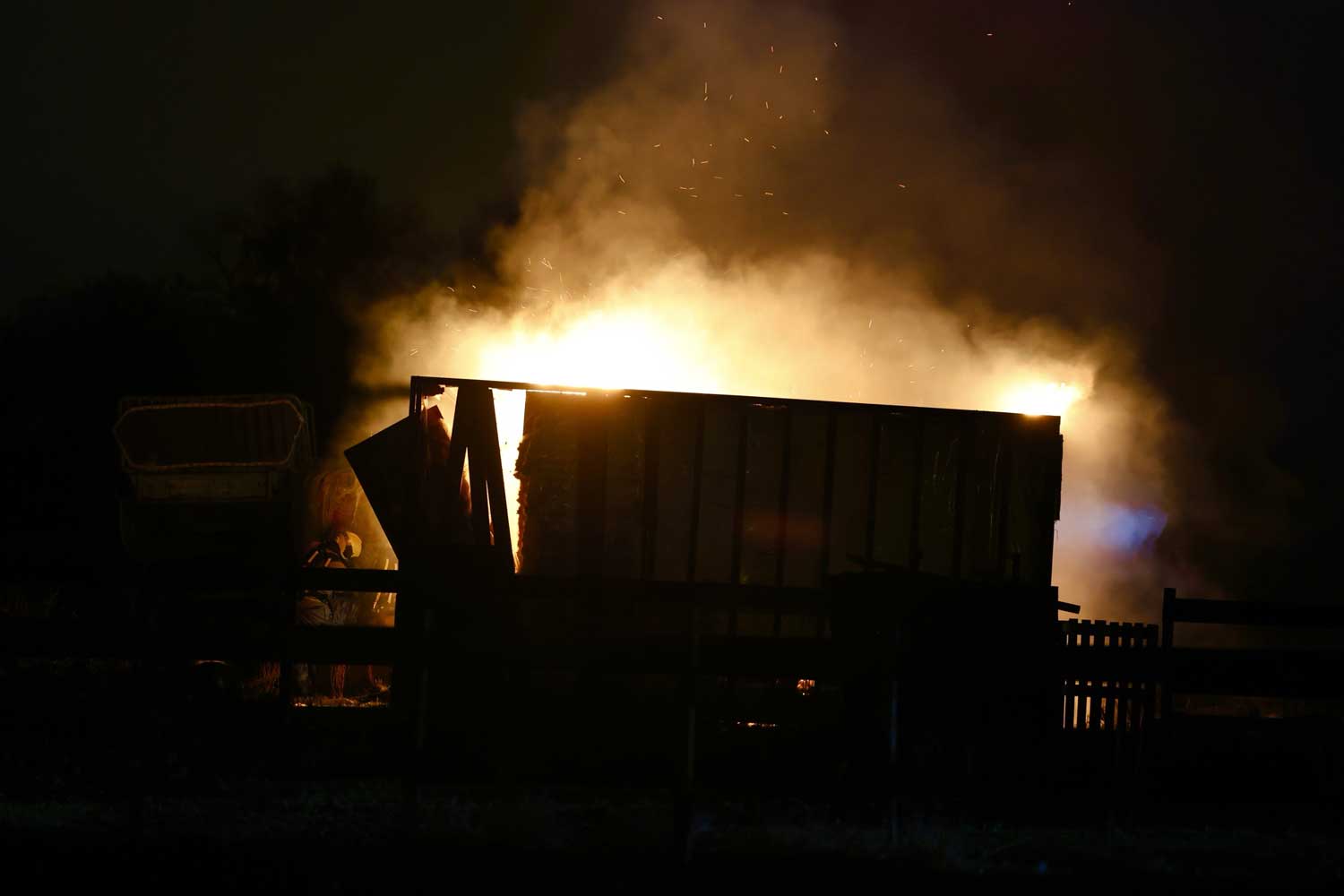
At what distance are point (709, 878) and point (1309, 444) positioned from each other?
29.1 metres

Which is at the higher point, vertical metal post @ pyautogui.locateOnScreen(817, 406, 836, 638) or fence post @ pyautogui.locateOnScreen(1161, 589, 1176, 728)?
vertical metal post @ pyautogui.locateOnScreen(817, 406, 836, 638)

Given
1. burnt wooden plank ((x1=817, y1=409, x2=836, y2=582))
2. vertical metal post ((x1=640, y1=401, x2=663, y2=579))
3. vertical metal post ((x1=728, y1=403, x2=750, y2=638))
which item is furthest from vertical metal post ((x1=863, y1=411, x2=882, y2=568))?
vertical metal post ((x1=640, y1=401, x2=663, y2=579))

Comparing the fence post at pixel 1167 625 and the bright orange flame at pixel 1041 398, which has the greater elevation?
the bright orange flame at pixel 1041 398

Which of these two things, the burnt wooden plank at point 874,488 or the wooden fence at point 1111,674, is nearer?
the wooden fence at point 1111,674

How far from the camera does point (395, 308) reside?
26109 millimetres

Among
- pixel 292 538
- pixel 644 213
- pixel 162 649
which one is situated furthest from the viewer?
pixel 644 213

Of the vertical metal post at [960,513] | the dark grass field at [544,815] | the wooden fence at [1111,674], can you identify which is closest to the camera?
the dark grass field at [544,815]

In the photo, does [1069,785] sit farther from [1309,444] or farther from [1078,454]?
[1309,444]

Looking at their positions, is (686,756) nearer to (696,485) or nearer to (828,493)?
(696,485)

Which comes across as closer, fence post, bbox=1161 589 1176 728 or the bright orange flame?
fence post, bbox=1161 589 1176 728

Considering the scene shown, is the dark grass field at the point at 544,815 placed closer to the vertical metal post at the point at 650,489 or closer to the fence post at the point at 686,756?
the fence post at the point at 686,756

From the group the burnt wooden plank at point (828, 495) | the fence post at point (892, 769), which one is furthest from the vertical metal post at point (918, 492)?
the fence post at point (892, 769)

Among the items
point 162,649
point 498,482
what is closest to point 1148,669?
point 162,649

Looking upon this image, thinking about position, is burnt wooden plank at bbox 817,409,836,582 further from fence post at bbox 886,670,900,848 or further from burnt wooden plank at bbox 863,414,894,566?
fence post at bbox 886,670,900,848
